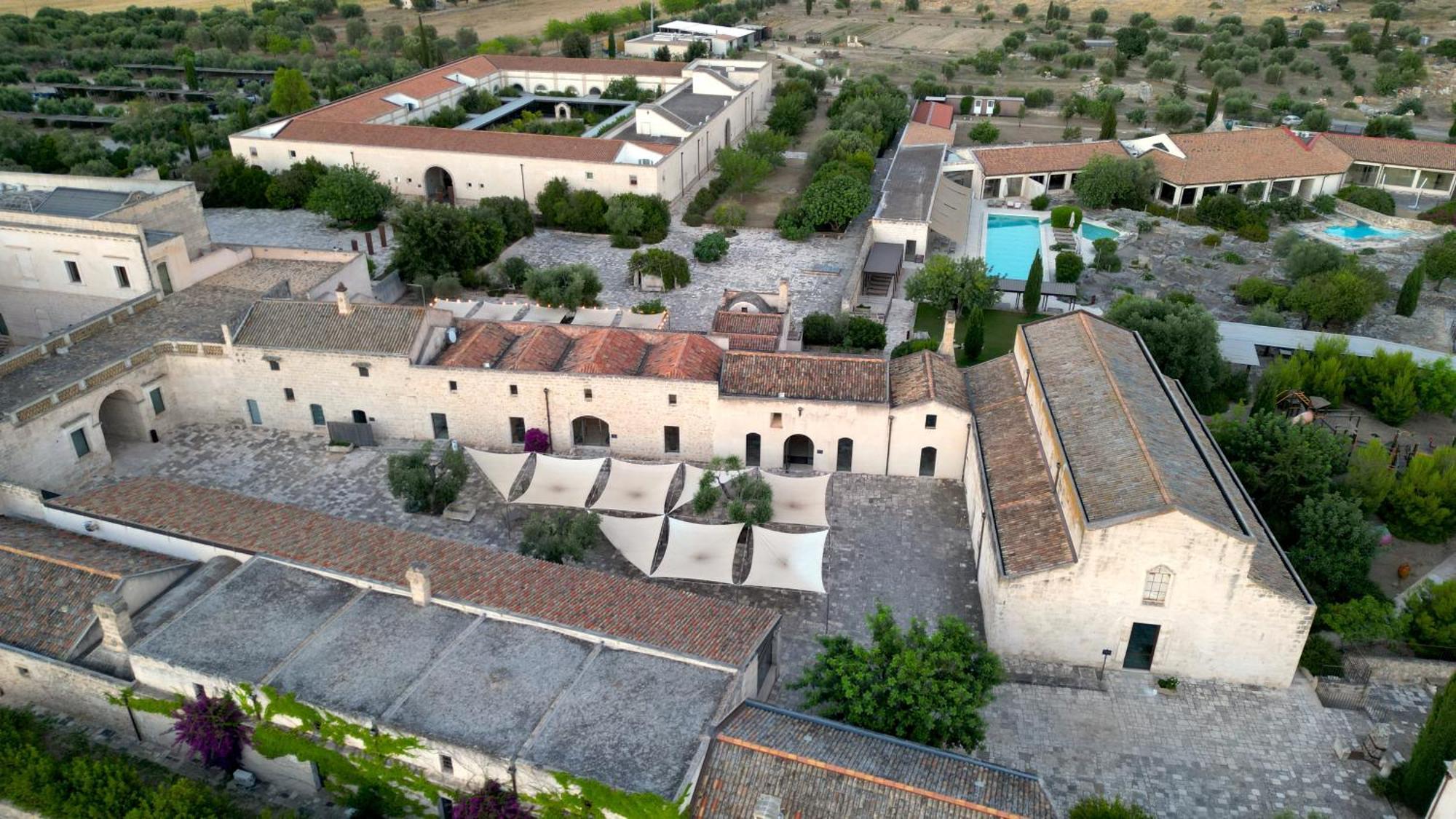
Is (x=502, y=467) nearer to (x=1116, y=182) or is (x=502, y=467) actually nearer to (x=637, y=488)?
(x=637, y=488)

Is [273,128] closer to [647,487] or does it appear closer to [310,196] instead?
[310,196]

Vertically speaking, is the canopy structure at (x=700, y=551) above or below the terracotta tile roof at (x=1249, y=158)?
below

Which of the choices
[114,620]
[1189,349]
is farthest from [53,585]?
[1189,349]

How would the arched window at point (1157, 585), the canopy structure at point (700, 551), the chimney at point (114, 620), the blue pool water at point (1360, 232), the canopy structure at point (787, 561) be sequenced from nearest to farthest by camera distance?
the chimney at point (114, 620) → the arched window at point (1157, 585) → the canopy structure at point (787, 561) → the canopy structure at point (700, 551) → the blue pool water at point (1360, 232)

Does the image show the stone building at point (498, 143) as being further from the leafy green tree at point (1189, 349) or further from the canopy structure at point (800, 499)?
the canopy structure at point (800, 499)

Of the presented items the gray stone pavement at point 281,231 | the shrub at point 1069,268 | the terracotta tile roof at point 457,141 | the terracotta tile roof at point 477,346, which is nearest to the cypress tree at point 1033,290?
the shrub at point 1069,268

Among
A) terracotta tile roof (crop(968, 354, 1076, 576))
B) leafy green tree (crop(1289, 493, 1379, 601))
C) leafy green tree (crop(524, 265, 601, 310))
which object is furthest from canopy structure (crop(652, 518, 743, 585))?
leafy green tree (crop(524, 265, 601, 310))
